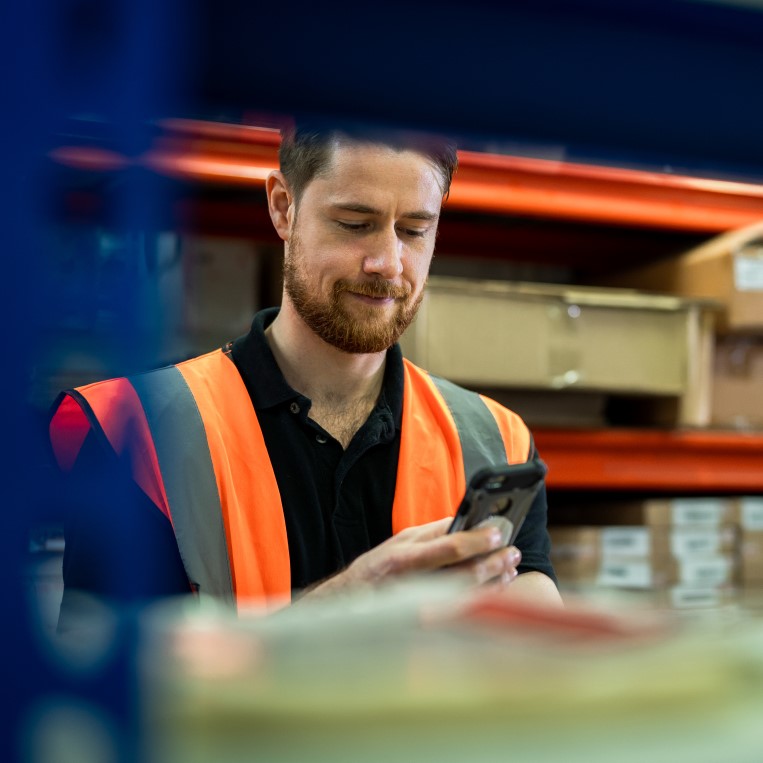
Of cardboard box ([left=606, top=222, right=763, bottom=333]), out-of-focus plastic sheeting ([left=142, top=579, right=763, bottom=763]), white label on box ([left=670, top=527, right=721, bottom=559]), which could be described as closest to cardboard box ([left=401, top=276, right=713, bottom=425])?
cardboard box ([left=606, top=222, right=763, bottom=333])

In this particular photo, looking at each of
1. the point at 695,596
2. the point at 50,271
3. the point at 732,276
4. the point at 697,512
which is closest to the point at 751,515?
the point at 697,512

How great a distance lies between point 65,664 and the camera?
0.28 m

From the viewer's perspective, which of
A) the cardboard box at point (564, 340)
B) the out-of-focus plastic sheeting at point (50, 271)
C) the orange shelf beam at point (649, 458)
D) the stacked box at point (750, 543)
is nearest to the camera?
the out-of-focus plastic sheeting at point (50, 271)

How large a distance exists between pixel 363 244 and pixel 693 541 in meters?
1.85

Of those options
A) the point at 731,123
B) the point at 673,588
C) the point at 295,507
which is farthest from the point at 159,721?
the point at 673,588

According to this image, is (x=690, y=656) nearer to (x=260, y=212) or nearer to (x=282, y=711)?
(x=282, y=711)

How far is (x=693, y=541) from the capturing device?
2.79m

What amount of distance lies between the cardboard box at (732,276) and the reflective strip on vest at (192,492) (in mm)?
1943

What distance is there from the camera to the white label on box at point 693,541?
9.07ft

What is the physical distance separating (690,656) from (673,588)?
2510mm

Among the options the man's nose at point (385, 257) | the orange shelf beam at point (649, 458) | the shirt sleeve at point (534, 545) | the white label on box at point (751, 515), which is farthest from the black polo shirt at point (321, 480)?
the white label on box at point (751, 515)

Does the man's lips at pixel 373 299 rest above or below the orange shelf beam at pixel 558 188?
below

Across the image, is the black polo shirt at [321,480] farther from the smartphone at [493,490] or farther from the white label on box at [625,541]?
the white label on box at [625,541]

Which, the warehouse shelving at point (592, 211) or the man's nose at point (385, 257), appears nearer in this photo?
the man's nose at point (385, 257)
